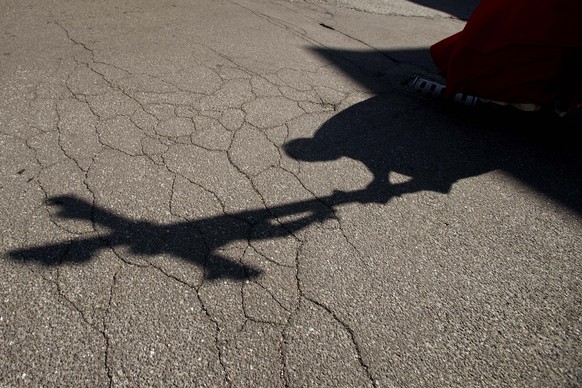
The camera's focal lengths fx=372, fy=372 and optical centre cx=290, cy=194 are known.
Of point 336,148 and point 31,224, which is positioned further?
point 336,148

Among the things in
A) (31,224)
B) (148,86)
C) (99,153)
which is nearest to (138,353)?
(31,224)

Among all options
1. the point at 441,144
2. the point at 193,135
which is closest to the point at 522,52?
the point at 441,144

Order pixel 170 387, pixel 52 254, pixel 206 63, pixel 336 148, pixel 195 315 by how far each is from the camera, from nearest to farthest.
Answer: pixel 170 387 < pixel 195 315 < pixel 52 254 < pixel 336 148 < pixel 206 63

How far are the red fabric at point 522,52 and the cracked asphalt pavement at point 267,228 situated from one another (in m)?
0.51

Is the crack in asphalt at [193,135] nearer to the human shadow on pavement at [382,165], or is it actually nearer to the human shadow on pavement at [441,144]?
the human shadow on pavement at [382,165]

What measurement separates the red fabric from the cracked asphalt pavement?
0.51 meters

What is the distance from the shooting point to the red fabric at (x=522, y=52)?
3195mm

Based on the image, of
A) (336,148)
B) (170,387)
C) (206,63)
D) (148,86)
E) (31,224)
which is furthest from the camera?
(206,63)

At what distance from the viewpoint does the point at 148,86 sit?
154 inches

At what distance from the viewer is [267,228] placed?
2.51 m

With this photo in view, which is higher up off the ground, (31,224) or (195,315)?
(195,315)

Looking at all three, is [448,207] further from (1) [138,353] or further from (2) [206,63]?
(2) [206,63]

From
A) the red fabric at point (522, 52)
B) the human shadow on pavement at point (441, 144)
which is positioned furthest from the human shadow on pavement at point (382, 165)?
the red fabric at point (522, 52)

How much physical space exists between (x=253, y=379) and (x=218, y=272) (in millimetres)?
655
